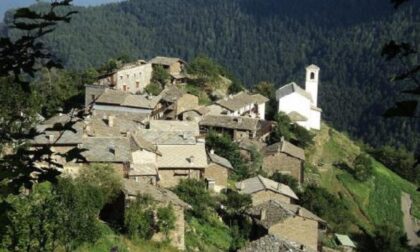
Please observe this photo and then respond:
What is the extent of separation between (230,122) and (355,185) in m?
11.4

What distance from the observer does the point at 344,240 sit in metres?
40.3

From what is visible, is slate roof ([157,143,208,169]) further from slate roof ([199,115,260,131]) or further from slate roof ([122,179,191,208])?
slate roof ([199,115,260,131])

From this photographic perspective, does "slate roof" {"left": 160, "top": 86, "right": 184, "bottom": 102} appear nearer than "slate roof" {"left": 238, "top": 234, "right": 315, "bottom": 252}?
No

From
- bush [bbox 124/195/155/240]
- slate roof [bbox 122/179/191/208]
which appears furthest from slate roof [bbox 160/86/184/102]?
bush [bbox 124/195/155/240]

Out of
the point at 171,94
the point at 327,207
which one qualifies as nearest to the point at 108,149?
the point at 327,207

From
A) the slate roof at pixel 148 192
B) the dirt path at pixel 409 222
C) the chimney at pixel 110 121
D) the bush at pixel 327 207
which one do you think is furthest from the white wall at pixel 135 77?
the slate roof at pixel 148 192

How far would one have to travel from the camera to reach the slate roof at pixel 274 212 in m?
33.2

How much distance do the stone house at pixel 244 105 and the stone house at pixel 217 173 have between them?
36.4ft

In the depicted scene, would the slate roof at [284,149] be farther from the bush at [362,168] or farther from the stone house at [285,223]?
the stone house at [285,223]

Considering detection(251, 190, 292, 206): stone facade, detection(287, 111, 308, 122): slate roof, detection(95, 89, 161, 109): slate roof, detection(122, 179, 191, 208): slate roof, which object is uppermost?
detection(95, 89, 161, 109): slate roof

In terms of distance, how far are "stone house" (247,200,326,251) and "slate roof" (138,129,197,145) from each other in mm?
5181

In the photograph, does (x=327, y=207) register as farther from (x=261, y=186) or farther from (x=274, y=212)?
(x=274, y=212)

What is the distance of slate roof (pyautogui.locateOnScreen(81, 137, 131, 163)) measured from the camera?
104 ft

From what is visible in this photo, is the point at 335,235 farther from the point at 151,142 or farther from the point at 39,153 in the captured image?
the point at 39,153
